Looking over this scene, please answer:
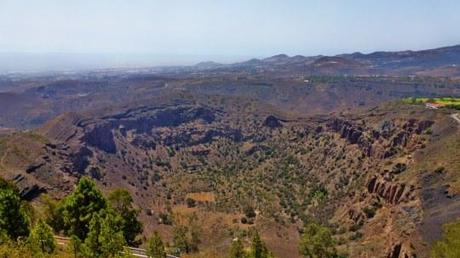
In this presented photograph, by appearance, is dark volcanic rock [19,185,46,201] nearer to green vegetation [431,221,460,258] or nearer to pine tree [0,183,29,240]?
pine tree [0,183,29,240]

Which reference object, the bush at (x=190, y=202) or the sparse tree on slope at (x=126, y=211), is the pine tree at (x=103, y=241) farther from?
the bush at (x=190, y=202)

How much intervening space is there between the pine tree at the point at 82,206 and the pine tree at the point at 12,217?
14.9ft

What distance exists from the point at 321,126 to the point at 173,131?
47839 millimetres

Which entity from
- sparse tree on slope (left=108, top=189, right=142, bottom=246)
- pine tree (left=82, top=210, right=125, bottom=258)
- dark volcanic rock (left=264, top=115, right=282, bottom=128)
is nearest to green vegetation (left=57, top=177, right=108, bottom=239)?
sparse tree on slope (left=108, top=189, right=142, bottom=246)

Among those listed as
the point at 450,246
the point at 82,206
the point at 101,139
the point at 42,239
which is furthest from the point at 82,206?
the point at 101,139

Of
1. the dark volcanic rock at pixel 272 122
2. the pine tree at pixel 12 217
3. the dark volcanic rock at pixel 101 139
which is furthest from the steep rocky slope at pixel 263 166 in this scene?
the pine tree at pixel 12 217

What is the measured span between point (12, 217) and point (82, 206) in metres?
6.18

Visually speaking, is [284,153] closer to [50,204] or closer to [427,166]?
[427,166]

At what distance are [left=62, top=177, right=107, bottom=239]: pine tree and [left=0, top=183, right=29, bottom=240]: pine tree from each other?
4.54m

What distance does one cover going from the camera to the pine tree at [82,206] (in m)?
44.8

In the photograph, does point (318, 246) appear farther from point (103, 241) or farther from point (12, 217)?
point (12, 217)

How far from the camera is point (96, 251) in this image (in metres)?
36.0

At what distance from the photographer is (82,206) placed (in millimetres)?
45000

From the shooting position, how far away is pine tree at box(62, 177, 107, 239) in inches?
1763
